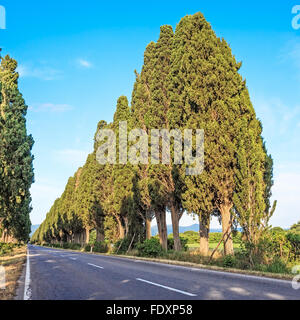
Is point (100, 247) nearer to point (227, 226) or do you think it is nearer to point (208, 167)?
point (227, 226)

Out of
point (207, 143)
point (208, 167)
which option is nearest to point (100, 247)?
point (208, 167)

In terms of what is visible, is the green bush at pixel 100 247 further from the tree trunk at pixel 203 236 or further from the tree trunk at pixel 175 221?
the tree trunk at pixel 203 236

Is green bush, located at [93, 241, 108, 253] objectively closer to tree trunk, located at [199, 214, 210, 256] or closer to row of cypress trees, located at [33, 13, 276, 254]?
row of cypress trees, located at [33, 13, 276, 254]

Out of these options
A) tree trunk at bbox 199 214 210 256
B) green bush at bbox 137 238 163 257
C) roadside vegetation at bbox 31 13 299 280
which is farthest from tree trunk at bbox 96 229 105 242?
tree trunk at bbox 199 214 210 256

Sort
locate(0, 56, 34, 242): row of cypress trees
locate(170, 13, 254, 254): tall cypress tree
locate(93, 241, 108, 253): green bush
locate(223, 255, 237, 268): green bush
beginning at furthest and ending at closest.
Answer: locate(93, 241, 108, 253): green bush
locate(0, 56, 34, 242): row of cypress trees
locate(170, 13, 254, 254): tall cypress tree
locate(223, 255, 237, 268): green bush

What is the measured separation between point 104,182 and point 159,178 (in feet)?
50.9

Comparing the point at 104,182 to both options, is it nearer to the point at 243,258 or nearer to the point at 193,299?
the point at 243,258

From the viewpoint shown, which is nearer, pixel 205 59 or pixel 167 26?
pixel 205 59

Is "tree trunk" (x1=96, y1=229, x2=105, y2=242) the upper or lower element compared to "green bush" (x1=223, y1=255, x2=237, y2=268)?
lower

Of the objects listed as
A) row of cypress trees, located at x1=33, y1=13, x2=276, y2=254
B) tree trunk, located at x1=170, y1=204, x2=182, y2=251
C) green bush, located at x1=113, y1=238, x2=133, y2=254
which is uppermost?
row of cypress trees, located at x1=33, y1=13, x2=276, y2=254

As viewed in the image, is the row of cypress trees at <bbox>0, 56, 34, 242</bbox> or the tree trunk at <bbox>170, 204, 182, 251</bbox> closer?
the tree trunk at <bbox>170, 204, 182, 251</bbox>
